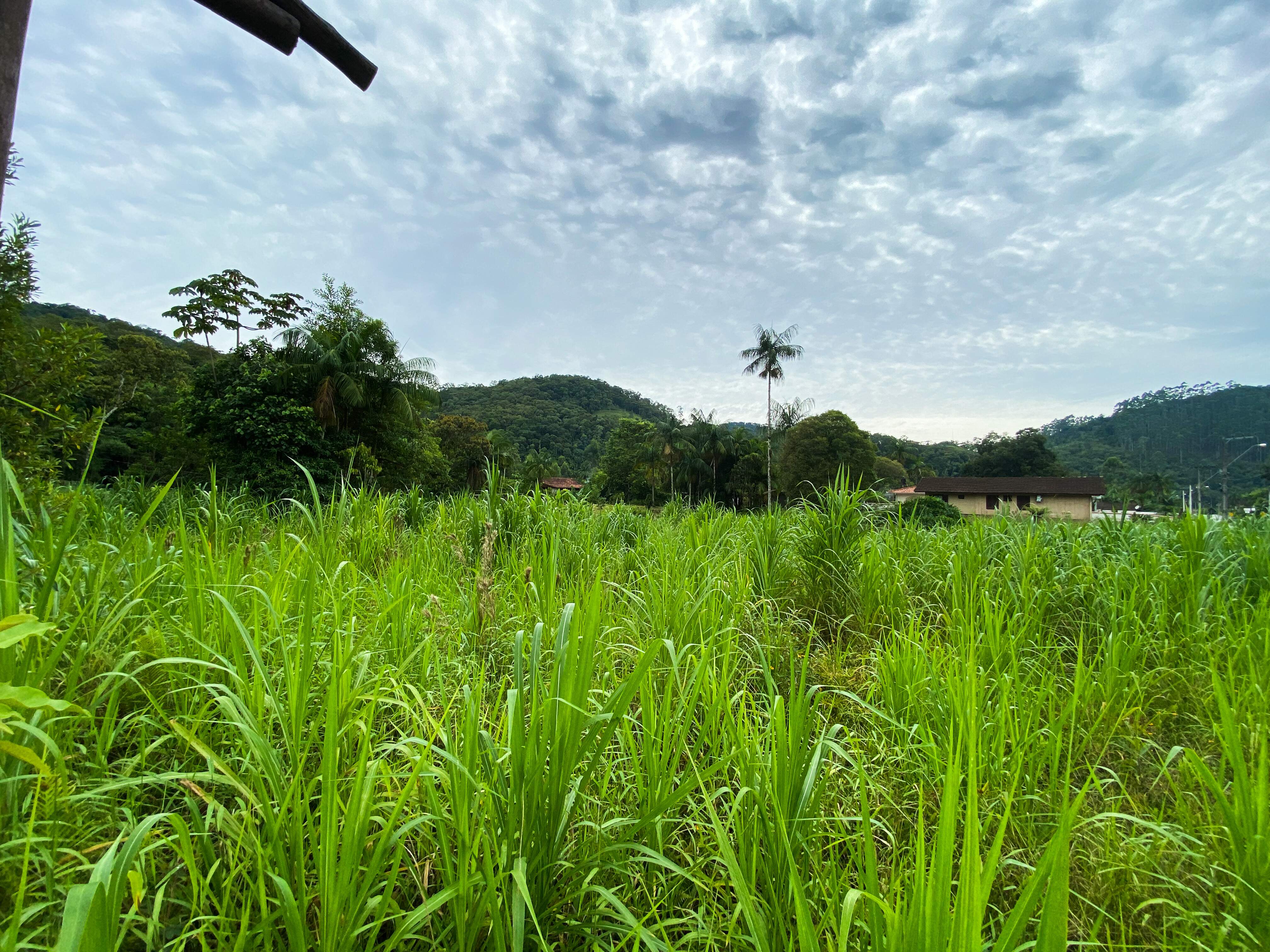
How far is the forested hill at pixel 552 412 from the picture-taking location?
54.2 metres

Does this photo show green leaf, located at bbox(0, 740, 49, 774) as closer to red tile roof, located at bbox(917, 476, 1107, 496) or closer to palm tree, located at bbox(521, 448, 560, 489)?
palm tree, located at bbox(521, 448, 560, 489)

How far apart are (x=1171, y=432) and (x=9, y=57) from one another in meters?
79.5

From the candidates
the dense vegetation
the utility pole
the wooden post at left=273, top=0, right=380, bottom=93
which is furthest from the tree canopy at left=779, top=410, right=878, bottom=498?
the wooden post at left=273, top=0, right=380, bottom=93

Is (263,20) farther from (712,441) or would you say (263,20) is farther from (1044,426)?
(1044,426)

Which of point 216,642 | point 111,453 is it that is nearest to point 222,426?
point 111,453

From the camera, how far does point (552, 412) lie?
60.7 m

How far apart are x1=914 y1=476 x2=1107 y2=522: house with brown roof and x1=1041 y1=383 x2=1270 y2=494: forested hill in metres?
5.23

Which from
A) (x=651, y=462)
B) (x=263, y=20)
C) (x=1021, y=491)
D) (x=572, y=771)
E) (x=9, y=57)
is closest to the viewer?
(x=572, y=771)

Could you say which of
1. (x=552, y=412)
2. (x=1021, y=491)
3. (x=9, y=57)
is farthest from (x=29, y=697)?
(x=552, y=412)

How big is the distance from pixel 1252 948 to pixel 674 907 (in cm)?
117

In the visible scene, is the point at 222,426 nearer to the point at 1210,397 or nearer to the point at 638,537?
the point at 638,537

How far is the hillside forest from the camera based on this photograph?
12.0ft

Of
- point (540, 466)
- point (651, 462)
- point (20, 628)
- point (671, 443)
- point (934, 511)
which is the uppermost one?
point (671, 443)

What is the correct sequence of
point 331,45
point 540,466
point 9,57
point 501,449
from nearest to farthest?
1. point 9,57
2. point 331,45
3. point 501,449
4. point 540,466
